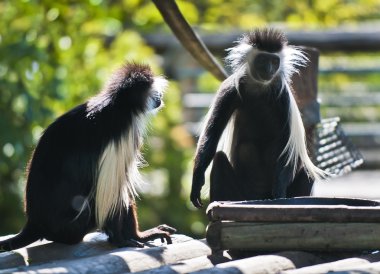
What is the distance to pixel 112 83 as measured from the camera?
4.60 m

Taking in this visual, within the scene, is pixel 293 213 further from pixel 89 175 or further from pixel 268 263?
pixel 89 175

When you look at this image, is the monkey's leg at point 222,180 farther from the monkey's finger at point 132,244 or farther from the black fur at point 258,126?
the monkey's finger at point 132,244

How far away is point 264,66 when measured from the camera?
5.10 meters

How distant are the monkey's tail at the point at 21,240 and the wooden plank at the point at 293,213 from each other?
0.97 meters

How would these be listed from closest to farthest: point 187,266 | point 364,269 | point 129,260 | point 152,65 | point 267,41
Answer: point 364,269 → point 187,266 → point 129,260 → point 267,41 → point 152,65

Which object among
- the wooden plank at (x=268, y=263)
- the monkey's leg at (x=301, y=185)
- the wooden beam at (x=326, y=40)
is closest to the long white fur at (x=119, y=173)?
the monkey's leg at (x=301, y=185)

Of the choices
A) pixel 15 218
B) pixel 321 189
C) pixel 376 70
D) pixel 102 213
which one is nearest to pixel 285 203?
pixel 102 213

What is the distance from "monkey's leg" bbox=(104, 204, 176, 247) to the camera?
4266 millimetres

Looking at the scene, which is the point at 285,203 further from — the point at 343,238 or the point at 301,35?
the point at 301,35

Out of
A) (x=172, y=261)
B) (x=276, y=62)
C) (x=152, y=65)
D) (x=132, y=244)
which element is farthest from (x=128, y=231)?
(x=152, y=65)

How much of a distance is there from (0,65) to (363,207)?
14.8 ft

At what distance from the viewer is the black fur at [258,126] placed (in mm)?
4852

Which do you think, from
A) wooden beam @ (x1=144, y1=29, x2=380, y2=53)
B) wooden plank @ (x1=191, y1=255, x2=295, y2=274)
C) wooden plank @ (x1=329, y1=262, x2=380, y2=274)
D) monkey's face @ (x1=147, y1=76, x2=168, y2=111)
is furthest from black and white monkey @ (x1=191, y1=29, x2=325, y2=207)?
wooden beam @ (x1=144, y1=29, x2=380, y2=53)

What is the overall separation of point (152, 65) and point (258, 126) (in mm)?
3709
